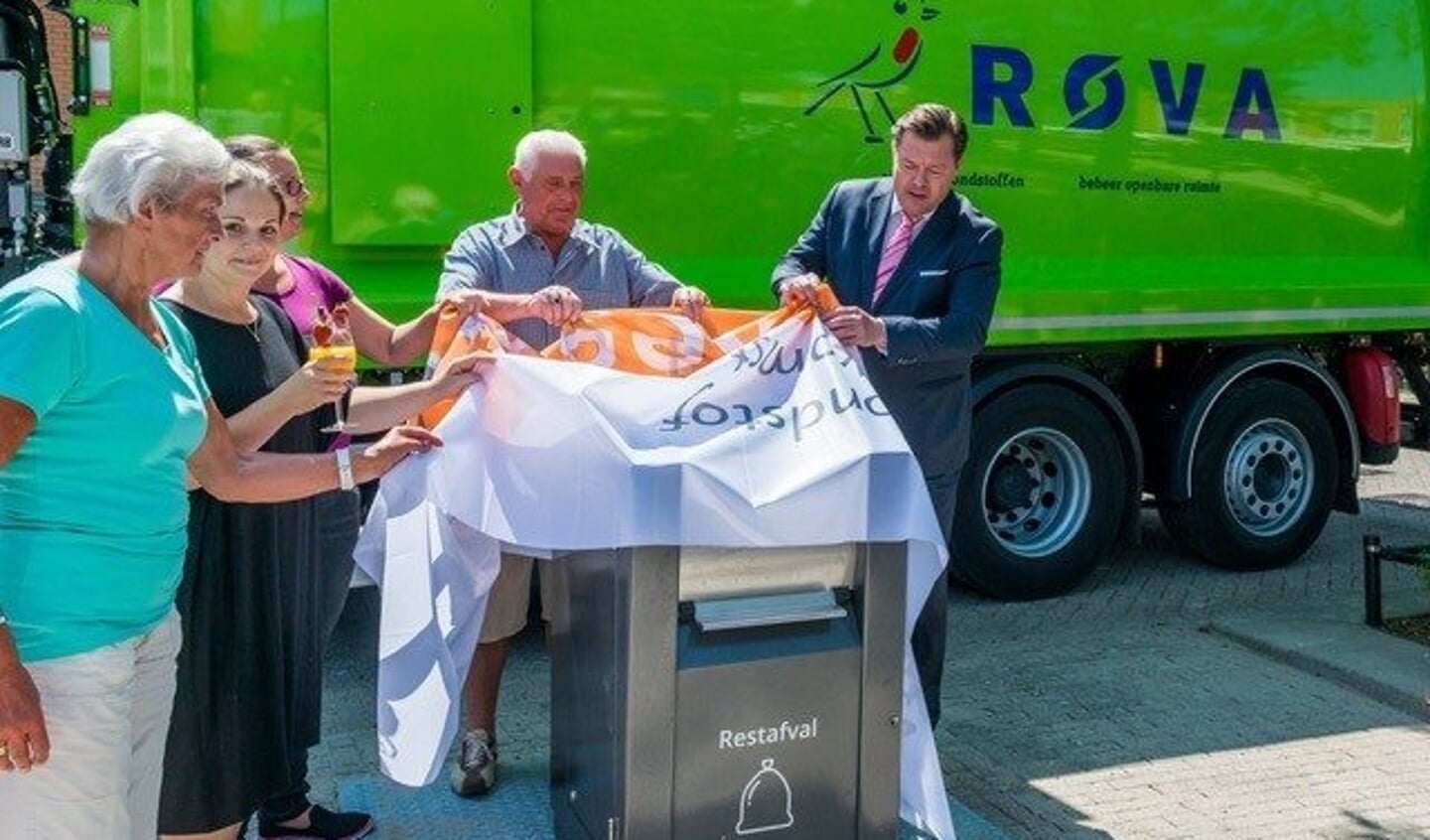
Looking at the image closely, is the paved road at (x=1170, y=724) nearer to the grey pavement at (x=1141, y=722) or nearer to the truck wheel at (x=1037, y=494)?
the grey pavement at (x=1141, y=722)

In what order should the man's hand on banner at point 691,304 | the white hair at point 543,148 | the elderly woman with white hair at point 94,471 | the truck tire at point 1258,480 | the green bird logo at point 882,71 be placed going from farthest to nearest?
the truck tire at point 1258,480 → the green bird logo at point 882,71 → the white hair at point 543,148 → the man's hand on banner at point 691,304 → the elderly woman with white hair at point 94,471

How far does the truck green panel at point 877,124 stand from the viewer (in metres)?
4.89

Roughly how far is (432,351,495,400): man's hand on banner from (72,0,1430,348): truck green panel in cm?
194

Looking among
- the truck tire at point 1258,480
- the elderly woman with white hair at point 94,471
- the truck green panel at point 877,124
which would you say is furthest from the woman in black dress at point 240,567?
the truck tire at point 1258,480

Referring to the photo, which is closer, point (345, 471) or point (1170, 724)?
point (345, 471)

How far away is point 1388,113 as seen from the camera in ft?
23.9

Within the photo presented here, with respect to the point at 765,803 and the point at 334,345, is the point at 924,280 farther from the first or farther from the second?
the point at 334,345

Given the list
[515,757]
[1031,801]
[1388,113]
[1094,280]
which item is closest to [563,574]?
[515,757]

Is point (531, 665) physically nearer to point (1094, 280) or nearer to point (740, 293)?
point (740, 293)

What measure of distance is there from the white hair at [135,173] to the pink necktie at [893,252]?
7.11 feet

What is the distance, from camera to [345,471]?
2.79 metres

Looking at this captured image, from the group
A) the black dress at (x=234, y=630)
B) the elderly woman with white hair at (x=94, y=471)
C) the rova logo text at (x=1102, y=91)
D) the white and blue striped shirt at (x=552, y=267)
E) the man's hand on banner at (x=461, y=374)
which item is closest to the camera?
the elderly woman with white hair at (x=94, y=471)

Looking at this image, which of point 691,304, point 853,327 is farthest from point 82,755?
point 853,327

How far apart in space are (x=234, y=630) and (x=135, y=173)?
3.69 feet
